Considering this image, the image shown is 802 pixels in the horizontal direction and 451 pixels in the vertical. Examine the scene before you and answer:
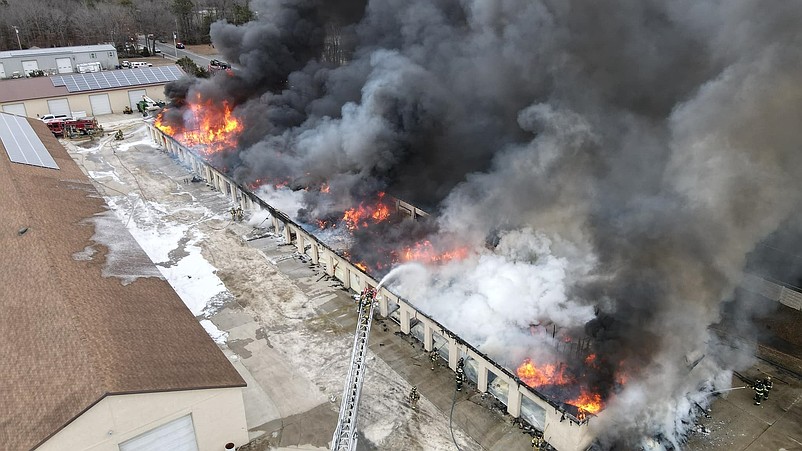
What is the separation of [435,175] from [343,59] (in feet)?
52.4

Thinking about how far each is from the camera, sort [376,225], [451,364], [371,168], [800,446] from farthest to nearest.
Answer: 1. [371,168]
2. [376,225]
3. [451,364]
4. [800,446]

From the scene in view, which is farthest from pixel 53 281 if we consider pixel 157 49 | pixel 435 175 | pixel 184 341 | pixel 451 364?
pixel 157 49

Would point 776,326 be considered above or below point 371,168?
below

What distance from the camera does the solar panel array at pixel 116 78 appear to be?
42.3 meters

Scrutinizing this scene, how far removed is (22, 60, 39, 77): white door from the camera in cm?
4894

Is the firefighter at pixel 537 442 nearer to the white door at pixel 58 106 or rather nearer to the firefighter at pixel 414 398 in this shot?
the firefighter at pixel 414 398

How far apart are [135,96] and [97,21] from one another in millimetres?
24907

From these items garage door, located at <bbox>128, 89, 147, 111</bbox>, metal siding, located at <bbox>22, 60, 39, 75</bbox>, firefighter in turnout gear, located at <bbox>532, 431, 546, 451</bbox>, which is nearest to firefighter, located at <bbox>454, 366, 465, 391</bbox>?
firefighter in turnout gear, located at <bbox>532, 431, 546, 451</bbox>

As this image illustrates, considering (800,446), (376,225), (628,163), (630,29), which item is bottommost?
(800,446)

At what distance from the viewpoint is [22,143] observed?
88.5 ft

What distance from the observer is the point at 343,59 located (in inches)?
1447

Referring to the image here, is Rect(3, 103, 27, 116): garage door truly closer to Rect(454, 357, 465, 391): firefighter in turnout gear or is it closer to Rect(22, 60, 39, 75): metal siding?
Rect(22, 60, 39, 75): metal siding

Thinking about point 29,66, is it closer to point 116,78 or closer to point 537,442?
point 116,78

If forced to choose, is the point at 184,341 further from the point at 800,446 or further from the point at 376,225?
the point at 800,446
